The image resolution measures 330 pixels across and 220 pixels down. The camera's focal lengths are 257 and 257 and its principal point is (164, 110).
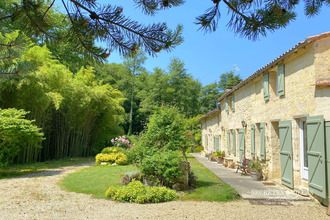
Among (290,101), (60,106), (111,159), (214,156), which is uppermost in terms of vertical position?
(60,106)

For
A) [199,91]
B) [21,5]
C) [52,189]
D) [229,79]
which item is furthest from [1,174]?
[229,79]

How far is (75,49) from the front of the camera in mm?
2092

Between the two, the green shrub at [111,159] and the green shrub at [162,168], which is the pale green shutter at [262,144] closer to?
the green shrub at [162,168]

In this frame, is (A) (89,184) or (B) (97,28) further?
(A) (89,184)

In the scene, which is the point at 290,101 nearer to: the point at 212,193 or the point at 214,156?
the point at 212,193

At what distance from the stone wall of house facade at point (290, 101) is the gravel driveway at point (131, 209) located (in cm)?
179

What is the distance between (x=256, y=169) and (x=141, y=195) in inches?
171

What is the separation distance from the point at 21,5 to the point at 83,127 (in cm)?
1648

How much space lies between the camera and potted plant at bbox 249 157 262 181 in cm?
830

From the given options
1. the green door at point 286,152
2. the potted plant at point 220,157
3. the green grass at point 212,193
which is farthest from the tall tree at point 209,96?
the green grass at point 212,193

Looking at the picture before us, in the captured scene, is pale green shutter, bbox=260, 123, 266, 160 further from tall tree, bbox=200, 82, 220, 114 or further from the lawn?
tall tree, bbox=200, 82, 220, 114

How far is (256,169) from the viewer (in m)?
8.42

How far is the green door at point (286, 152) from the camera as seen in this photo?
6.77 meters

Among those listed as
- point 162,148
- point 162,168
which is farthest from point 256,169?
point 162,168
